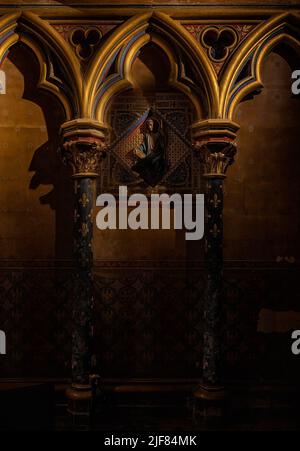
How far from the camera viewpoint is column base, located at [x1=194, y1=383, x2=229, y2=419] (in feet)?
19.2

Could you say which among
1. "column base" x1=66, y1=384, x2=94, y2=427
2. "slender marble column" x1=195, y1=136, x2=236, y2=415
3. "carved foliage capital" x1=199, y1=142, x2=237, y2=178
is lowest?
"column base" x1=66, y1=384, x2=94, y2=427

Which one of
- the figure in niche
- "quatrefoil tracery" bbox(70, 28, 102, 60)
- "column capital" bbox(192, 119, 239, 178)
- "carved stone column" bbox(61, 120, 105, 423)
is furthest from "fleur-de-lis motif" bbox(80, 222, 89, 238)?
"quatrefoil tracery" bbox(70, 28, 102, 60)

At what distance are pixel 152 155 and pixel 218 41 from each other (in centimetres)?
164

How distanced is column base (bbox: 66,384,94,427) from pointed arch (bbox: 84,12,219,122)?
321 cm

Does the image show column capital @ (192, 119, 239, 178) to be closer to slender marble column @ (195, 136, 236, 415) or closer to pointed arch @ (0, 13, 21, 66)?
slender marble column @ (195, 136, 236, 415)

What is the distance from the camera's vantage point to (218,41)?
628 centimetres

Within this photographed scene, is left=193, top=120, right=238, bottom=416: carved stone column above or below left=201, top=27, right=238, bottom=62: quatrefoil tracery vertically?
below

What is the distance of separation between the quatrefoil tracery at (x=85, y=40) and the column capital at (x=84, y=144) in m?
0.91

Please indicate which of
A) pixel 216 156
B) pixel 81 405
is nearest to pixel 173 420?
pixel 81 405

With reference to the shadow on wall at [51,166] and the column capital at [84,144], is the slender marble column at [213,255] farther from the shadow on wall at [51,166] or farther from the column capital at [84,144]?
the shadow on wall at [51,166]

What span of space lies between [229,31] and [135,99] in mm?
1487

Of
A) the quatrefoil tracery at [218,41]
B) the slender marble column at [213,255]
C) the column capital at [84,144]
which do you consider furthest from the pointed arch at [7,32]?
the slender marble column at [213,255]

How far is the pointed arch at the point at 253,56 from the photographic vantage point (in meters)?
6.10

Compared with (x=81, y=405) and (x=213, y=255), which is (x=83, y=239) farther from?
(x=81, y=405)
